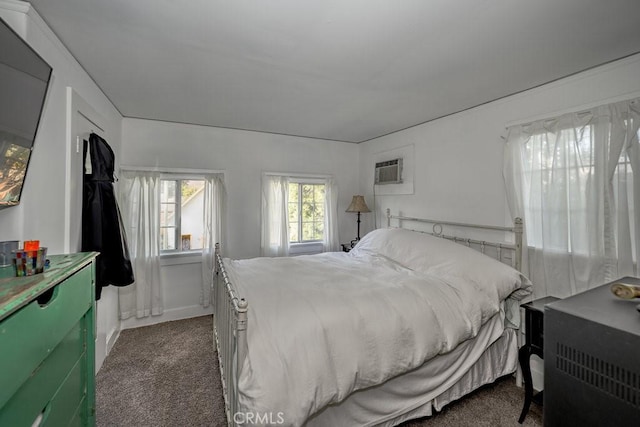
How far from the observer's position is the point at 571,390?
1.11 metres

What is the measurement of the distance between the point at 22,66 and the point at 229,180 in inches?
99.8

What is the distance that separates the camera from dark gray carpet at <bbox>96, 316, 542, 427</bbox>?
6.06 feet

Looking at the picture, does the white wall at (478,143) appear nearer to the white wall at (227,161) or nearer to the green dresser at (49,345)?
the white wall at (227,161)

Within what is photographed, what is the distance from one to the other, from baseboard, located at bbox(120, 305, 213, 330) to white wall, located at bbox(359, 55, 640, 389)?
2.88 m

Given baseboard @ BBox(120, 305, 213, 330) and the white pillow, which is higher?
the white pillow

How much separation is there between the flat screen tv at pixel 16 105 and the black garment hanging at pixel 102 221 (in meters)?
0.96

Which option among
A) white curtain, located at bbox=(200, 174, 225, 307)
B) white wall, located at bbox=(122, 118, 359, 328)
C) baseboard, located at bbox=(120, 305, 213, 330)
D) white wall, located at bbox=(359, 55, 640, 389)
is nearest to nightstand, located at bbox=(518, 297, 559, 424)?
white wall, located at bbox=(359, 55, 640, 389)

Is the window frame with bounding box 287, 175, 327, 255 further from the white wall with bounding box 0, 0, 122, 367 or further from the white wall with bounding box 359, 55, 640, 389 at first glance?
the white wall with bounding box 0, 0, 122, 367

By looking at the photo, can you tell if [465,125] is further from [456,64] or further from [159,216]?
[159,216]

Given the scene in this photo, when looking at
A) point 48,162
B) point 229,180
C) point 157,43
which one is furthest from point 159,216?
Result: point 157,43

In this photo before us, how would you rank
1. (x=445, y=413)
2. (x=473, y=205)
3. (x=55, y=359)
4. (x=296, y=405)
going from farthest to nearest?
(x=473, y=205) → (x=445, y=413) → (x=296, y=405) → (x=55, y=359)

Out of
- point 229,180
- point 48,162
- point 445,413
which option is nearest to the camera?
point 48,162

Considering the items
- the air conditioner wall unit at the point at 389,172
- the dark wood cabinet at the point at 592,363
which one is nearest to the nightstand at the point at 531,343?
the dark wood cabinet at the point at 592,363

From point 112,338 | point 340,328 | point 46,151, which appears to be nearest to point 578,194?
point 340,328
